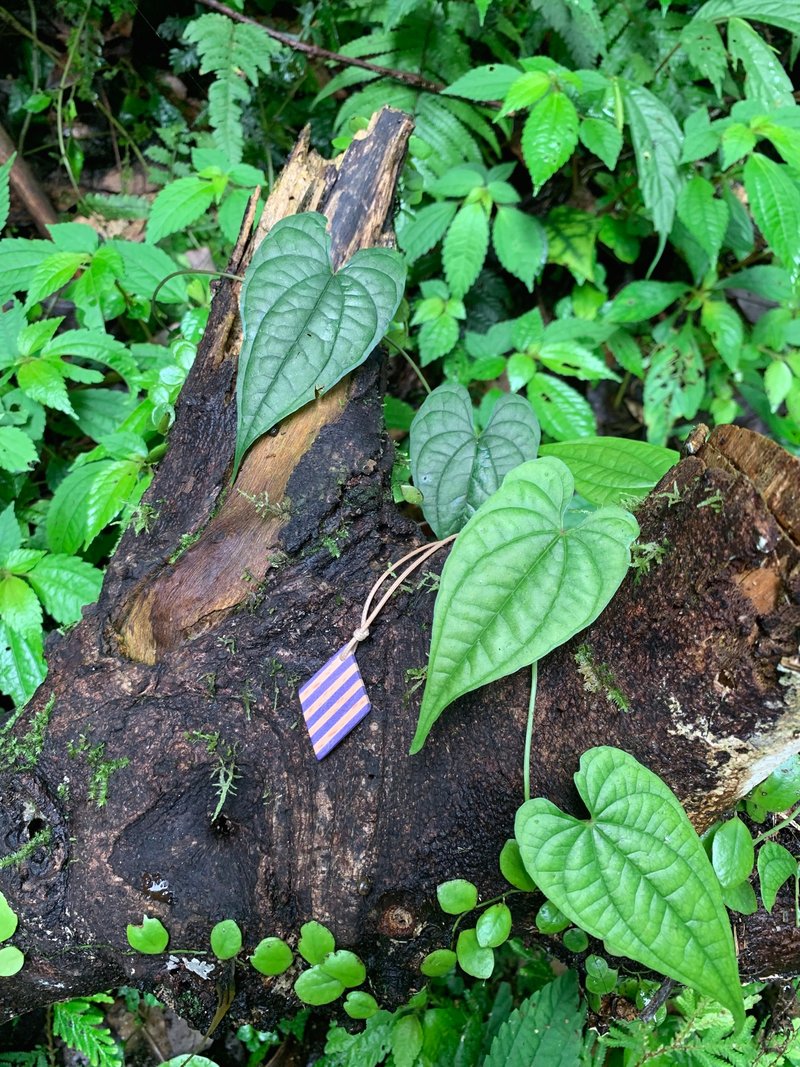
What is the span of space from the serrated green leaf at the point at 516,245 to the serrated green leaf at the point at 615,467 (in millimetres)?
1004

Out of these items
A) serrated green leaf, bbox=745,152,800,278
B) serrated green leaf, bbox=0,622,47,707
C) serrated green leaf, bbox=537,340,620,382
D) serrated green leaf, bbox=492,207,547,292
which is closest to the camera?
serrated green leaf, bbox=0,622,47,707

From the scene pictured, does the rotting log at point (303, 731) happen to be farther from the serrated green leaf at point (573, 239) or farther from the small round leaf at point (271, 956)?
the serrated green leaf at point (573, 239)

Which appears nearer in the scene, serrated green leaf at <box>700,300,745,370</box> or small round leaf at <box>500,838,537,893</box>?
small round leaf at <box>500,838,537,893</box>

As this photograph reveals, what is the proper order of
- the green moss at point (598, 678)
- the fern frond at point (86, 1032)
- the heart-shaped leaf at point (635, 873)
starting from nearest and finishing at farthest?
the heart-shaped leaf at point (635, 873), the green moss at point (598, 678), the fern frond at point (86, 1032)

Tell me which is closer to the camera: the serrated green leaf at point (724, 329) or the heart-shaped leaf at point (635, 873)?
the heart-shaped leaf at point (635, 873)

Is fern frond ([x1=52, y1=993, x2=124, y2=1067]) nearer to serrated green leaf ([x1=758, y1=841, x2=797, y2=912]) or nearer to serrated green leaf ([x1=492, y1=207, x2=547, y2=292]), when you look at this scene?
serrated green leaf ([x1=758, y1=841, x2=797, y2=912])

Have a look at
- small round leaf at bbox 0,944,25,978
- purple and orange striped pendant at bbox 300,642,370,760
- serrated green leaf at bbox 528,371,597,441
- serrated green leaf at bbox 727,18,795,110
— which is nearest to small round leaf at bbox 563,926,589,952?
purple and orange striped pendant at bbox 300,642,370,760

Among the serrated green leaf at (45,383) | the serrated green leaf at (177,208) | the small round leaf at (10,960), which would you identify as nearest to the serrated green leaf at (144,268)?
the serrated green leaf at (177,208)

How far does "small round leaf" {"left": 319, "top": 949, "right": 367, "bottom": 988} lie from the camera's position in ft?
3.62

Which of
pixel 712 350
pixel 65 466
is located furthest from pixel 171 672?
pixel 712 350

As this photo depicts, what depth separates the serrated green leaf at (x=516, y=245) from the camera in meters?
2.22

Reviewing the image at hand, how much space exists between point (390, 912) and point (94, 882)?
1.44 ft

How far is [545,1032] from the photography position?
1.25 m

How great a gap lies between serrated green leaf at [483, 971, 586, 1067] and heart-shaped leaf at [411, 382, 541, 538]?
2.65 feet
